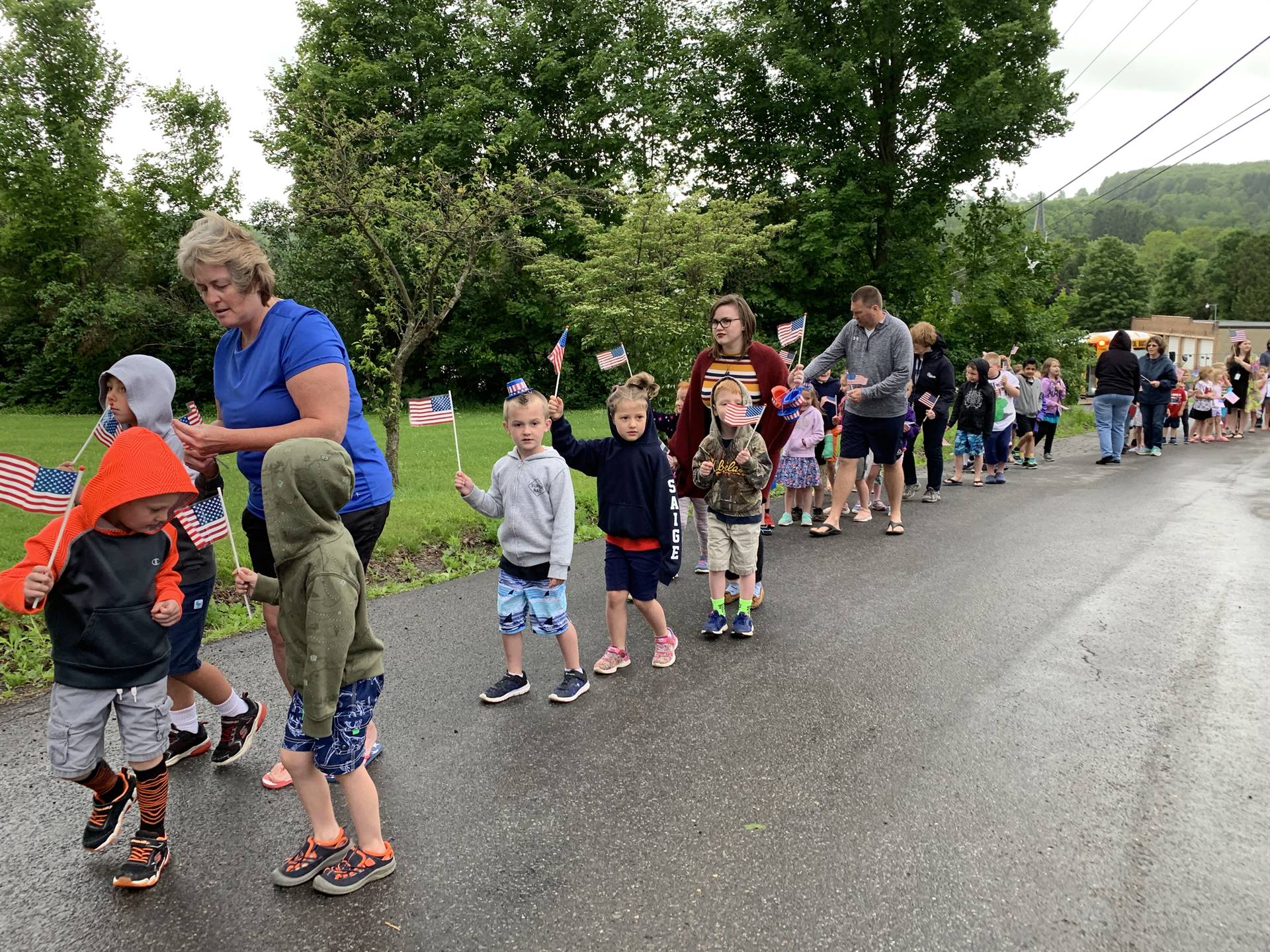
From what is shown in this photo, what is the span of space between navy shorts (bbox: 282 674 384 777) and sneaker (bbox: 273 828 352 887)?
0.30 metres

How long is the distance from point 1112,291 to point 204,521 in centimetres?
10533

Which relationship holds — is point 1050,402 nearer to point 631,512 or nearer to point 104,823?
point 631,512

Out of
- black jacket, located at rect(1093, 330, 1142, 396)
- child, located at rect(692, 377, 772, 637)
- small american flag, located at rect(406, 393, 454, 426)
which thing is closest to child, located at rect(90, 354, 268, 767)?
small american flag, located at rect(406, 393, 454, 426)

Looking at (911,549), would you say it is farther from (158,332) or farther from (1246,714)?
(158,332)

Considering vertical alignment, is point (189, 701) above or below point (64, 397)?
below

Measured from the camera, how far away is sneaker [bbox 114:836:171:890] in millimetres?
2717

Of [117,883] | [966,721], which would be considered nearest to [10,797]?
[117,883]

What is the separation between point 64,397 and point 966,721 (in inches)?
1294

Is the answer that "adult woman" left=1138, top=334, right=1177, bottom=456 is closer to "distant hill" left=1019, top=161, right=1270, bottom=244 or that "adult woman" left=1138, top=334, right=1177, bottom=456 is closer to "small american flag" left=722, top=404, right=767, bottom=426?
"small american flag" left=722, top=404, right=767, bottom=426

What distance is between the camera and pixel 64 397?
92.7 feet

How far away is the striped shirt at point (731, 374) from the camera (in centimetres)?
551

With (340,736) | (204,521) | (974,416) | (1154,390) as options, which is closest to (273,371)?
(204,521)

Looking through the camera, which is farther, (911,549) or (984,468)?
(984,468)

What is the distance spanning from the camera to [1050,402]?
14438 mm
